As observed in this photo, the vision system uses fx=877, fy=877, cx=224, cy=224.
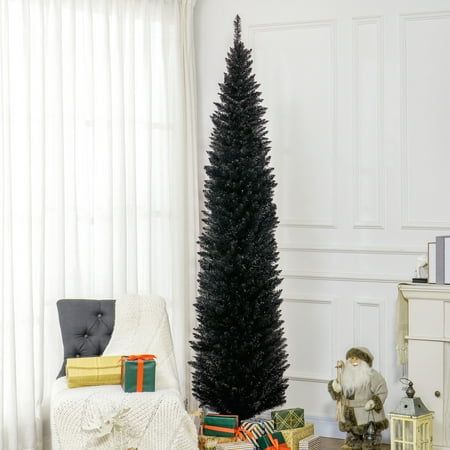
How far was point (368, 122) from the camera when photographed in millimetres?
4613

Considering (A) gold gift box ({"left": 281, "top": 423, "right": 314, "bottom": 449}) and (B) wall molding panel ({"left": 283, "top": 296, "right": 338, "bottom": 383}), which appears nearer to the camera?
(A) gold gift box ({"left": 281, "top": 423, "right": 314, "bottom": 449})

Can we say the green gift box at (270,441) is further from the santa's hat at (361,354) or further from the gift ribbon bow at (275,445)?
the santa's hat at (361,354)

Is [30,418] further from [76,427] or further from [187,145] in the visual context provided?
[187,145]

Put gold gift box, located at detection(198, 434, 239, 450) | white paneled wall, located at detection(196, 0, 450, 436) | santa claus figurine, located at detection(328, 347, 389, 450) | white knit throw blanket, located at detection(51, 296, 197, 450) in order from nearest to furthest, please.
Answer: white knit throw blanket, located at detection(51, 296, 197, 450) < gold gift box, located at detection(198, 434, 239, 450) < santa claus figurine, located at detection(328, 347, 389, 450) < white paneled wall, located at detection(196, 0, 450, 436)

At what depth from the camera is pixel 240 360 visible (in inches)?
170

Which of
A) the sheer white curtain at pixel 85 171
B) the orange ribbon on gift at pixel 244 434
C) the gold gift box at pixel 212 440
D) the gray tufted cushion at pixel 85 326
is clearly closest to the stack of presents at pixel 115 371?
the gray tufted cushion at pixel 85 326

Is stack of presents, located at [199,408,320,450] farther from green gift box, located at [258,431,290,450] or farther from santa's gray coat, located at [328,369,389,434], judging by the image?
santa's gray coat, located at [328,369,389,434]

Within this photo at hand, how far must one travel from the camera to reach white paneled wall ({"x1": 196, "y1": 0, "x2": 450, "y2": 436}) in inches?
177

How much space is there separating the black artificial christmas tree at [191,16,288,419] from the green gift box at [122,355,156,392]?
76 cm

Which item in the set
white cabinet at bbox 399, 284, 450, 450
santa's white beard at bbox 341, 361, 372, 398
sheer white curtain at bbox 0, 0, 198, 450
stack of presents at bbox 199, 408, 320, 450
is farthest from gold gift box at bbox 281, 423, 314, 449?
sheer white curtain at bbox 0, 0, 198, 450

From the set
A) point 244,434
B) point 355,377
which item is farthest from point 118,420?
point 355,377

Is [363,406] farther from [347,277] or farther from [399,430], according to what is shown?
[347,277]

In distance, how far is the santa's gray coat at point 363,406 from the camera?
425 centimetres

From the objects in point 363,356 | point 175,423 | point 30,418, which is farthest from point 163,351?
point 363,356
